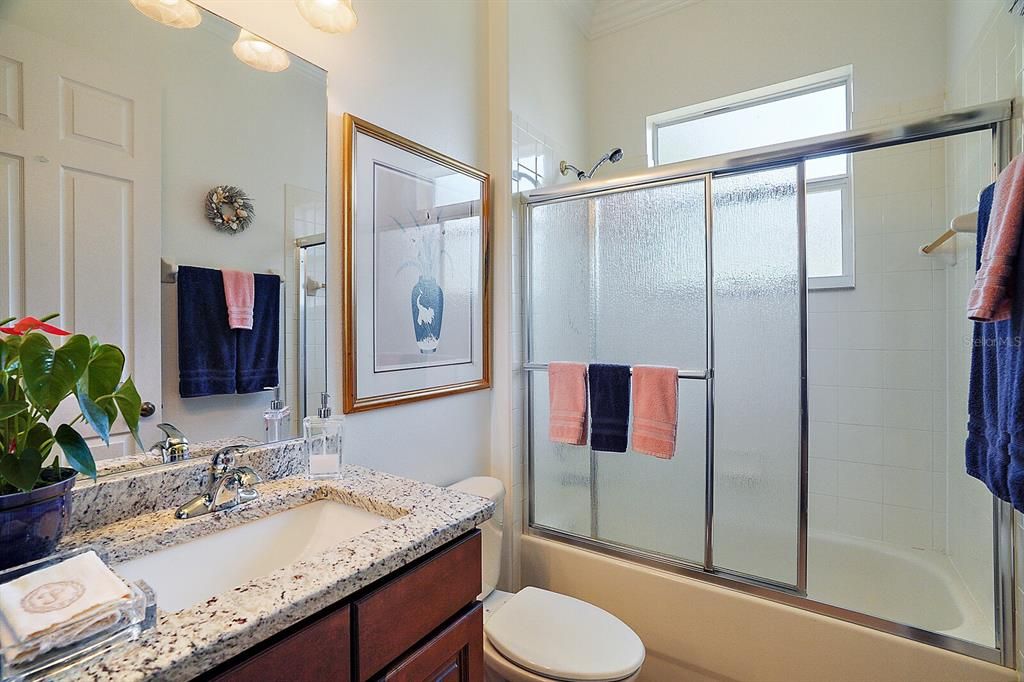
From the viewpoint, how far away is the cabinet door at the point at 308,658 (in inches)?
23.1

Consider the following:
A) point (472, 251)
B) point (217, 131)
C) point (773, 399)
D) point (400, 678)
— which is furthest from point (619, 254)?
point (400, 678)

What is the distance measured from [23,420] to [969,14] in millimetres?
2673

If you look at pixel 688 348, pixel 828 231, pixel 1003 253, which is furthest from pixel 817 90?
pixel 1003 253

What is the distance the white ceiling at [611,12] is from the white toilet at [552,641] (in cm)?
253

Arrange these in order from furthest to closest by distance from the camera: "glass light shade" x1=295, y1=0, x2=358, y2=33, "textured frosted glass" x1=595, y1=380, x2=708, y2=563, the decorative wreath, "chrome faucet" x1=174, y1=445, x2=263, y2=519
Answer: "textured frosted glass" x1=595, y1=380, x2=708, y2=563, "glass light shade" x1=295, y1=0, x2=358, y2=33, the decorative wreath, "chrome faucet" x1=174, y1=445, x2=263, y2=519

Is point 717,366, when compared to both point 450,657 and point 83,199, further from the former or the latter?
point 83,199

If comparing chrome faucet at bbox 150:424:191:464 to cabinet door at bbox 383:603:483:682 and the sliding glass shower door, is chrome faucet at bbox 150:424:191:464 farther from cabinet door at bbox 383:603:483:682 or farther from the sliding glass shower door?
the sliding glass shower door

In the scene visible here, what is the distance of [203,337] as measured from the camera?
105cm

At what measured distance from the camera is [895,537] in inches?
78.3

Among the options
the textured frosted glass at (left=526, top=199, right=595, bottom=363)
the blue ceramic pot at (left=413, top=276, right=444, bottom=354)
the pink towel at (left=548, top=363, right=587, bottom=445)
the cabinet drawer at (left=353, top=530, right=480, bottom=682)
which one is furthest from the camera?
the textured frosted glass at (left=526, top=199, right=595, bottom=363)

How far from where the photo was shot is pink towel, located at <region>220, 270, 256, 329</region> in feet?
3.61

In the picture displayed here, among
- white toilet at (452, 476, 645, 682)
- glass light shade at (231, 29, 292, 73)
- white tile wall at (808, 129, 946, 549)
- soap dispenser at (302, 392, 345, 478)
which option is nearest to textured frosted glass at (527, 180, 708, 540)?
white toilet at (452, 476, 645, 682)

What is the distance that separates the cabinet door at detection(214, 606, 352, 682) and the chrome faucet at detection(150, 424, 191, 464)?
56 cm

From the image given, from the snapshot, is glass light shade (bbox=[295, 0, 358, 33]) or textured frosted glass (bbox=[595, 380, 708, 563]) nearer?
glass light shade (bbox=[295, 0, 358, 33])
